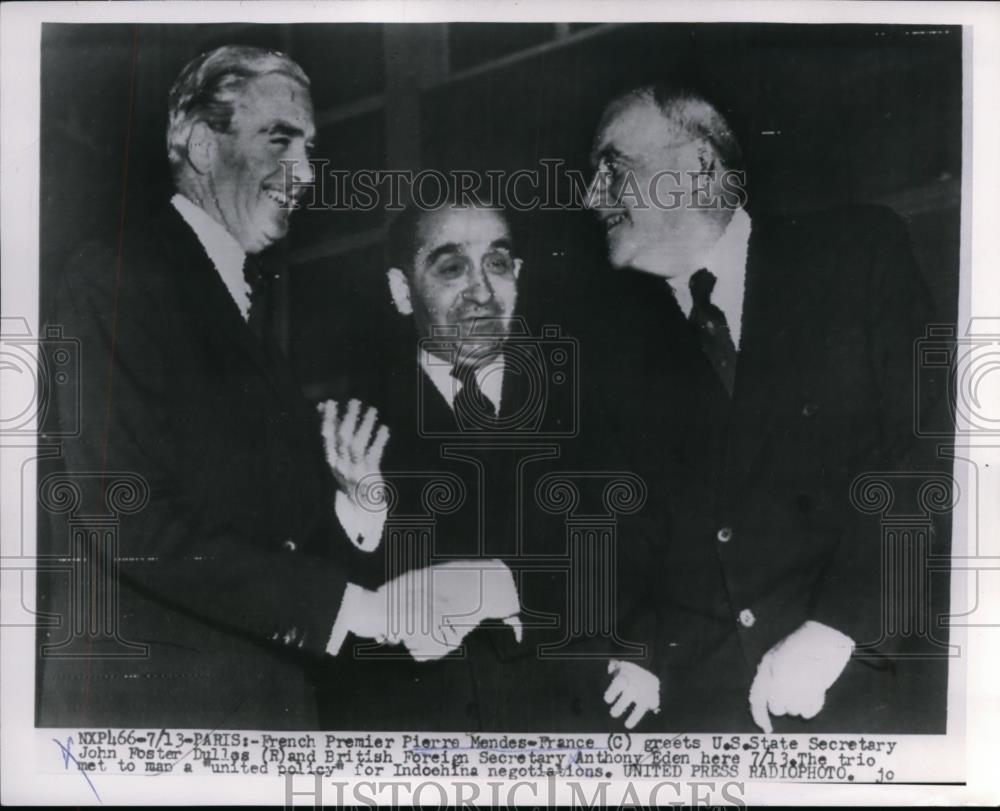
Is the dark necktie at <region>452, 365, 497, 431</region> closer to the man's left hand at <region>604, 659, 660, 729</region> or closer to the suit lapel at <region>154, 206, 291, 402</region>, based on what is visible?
the suit lapel at <region>154, 206, 291, 402</region>

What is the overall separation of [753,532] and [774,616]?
0.17 meters

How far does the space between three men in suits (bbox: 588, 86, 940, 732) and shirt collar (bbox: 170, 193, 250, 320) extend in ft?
2.32

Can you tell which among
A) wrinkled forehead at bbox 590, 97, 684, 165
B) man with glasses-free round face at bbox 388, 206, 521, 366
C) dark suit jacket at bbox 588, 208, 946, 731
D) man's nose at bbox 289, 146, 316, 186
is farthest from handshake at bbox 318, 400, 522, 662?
wrinkled forehead at bbox 590, 97, 684, 165

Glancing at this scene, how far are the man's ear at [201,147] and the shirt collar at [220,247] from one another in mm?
72

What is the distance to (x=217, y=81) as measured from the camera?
1734 millimetres

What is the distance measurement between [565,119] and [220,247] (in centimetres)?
72

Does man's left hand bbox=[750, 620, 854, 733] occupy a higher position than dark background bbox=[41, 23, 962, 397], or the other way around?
dark background bbox=[41, 23, 962, 397]

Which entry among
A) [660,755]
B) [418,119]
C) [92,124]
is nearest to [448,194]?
[418,119]

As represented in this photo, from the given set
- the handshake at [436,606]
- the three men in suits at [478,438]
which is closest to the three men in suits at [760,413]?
the three men in suits at [478,438]

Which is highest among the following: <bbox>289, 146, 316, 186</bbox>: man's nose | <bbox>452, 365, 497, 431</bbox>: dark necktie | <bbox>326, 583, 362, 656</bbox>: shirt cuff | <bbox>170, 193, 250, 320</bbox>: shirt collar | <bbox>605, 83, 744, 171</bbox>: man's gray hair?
<bbox>605, 83, 744, 171</bbox>: man's gray hair

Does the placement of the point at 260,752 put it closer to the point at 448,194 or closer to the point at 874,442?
the point at 448,194

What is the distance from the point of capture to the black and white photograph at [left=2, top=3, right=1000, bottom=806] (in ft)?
5.65


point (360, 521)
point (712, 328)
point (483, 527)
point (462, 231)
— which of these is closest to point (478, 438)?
point (483, 527)

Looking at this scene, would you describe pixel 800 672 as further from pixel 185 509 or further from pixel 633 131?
pixel 185 509
